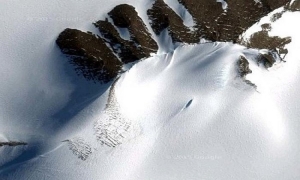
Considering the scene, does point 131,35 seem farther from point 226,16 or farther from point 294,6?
point 294,6

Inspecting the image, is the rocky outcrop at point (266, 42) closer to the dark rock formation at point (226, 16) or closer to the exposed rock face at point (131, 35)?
the dark rock formation at point (226, 16)

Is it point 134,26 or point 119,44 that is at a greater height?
point 134,26

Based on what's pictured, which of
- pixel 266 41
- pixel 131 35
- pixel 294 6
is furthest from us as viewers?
pixel 294 6

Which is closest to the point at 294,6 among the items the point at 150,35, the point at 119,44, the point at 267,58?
the point at 267,58

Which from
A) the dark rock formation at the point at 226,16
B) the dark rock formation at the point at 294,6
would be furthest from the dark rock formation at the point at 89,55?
the dark rock formation at the point at 294,6

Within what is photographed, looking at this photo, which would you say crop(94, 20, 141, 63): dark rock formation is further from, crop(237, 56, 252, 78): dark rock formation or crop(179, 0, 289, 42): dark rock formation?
crop(237, 56, 252, 78): dark rock formation

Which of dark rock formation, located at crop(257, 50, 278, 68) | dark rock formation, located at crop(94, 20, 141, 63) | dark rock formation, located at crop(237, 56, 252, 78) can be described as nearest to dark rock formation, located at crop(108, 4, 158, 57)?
dark rock formation, located at crop(94, 20, 141, 63)

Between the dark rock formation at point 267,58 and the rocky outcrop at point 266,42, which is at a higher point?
the rocky outcrop at point 266,42
